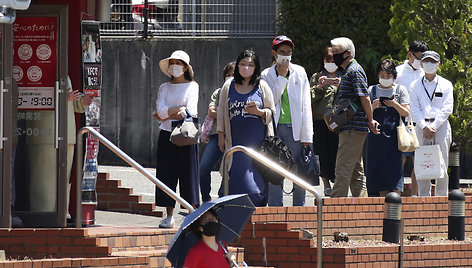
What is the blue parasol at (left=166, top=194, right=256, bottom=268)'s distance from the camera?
26.3ft

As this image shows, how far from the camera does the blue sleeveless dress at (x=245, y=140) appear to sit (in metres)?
11.4

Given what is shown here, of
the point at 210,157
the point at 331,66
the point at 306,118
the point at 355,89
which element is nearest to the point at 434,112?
the point at 331,66

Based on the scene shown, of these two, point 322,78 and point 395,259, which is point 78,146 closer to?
point 395,259

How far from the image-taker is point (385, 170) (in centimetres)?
1302

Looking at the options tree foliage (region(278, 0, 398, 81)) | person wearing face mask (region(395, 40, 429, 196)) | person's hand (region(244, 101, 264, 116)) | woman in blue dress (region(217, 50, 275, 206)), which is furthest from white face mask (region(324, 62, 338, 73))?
tree foliage (region(278, 0, 398, 81))

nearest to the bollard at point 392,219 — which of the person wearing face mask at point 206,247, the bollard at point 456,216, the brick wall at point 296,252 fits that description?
the brick wall at point 296,252

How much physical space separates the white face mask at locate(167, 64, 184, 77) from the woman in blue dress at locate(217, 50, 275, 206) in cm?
45

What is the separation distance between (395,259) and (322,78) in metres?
3.01

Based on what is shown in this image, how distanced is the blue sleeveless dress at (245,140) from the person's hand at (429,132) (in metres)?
2.59

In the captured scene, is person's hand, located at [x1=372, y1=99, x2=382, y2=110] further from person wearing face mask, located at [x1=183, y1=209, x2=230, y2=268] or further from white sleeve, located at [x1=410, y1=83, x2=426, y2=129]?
person wearing face mask, located at [x1=183, y1=209, x2=230, y2=268]

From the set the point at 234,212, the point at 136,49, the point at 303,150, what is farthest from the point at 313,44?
the point at 234,212

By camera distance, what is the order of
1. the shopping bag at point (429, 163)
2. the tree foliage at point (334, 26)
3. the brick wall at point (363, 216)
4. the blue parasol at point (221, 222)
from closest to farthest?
the blue parasol at point (221, 222)
the brick wall at point (363, 216)
the shopping bag at point (429, 163)
the tree foliage at point (334, 26)

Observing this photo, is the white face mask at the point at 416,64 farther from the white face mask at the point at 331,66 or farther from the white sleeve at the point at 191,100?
the white sleeve at the point at 191,100

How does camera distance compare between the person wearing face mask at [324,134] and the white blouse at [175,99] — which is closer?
the white blouse at [175,99]
